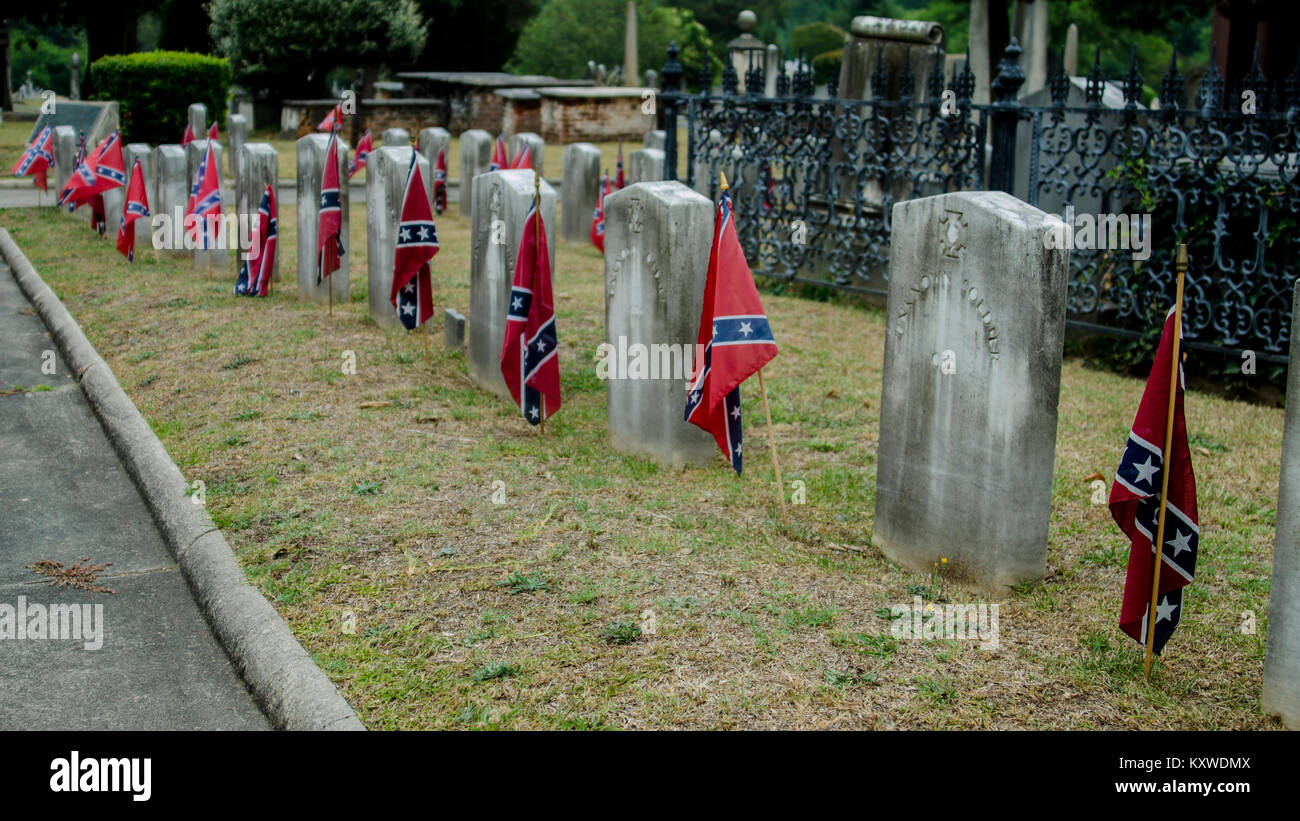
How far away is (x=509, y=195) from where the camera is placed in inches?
318

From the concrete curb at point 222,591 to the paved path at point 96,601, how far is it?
0.07 metres

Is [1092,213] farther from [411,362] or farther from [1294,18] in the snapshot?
[1294,18]

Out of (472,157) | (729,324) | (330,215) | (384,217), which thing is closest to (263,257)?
(330,215)

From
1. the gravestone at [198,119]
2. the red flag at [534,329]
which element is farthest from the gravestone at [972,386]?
the gravestone at [198,119]

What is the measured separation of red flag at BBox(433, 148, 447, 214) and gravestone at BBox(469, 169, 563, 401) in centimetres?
913

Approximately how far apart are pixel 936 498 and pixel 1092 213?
6.21m

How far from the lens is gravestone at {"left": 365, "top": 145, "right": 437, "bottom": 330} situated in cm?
994

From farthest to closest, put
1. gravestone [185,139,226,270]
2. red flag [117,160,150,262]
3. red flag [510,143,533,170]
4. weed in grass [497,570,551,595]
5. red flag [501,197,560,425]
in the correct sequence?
1. red flag [510,143,533,170]
2. red flag [117,160,150,262]
3. gravestone [185,139,226,270]
4. red flag [501,197,560,425]
5. weed in grass [497,570,551,595]

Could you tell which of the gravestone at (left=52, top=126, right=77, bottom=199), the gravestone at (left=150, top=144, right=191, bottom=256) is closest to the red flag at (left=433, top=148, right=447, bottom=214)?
the gravestone at (left=150, top=144, right=191, bottom=256)

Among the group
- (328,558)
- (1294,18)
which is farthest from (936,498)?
(1294,18)

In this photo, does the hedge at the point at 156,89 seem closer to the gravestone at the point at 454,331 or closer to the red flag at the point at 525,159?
the red flag at the point at 525,159

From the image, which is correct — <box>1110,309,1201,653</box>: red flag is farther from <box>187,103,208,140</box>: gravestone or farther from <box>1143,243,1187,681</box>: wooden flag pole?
<box>187,103,208,140</box>: gravestone

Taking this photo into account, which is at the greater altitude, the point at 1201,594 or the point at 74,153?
the point at 74,153

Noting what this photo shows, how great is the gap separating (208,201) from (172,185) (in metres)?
0.96
